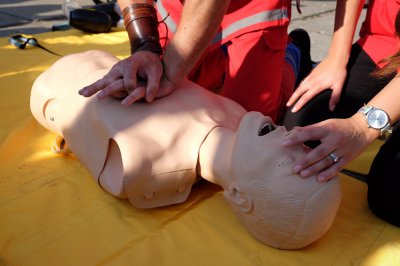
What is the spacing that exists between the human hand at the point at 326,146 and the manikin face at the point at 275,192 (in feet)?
0.07

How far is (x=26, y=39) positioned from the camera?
212 centimetres

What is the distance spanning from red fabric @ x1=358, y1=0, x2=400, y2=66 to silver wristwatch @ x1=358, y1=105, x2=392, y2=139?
0.45m

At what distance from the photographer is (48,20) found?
10.3 feet

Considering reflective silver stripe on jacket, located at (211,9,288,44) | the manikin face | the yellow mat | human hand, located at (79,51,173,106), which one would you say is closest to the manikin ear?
the manikin face

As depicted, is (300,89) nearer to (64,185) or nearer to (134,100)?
(134,100)

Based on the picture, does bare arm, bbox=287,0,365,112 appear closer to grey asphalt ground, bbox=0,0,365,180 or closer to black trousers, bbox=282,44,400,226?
black trousers, bbox=282,44,400,226

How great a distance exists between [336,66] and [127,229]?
848 mm

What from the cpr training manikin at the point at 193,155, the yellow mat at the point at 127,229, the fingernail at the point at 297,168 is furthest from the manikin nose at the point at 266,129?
the yellow mat at the point at 127,229

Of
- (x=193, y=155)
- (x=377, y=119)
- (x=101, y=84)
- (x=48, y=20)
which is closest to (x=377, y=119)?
(x=377, y=119)

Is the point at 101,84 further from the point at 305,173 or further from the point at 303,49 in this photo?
→ the point at 303,49

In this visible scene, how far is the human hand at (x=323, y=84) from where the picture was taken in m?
1.30

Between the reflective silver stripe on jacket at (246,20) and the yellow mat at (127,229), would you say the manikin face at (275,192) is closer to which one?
the yellow mat at (127,229)

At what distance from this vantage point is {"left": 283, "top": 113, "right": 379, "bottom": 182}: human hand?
2.82ft

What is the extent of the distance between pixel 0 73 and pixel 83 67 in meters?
0.79
